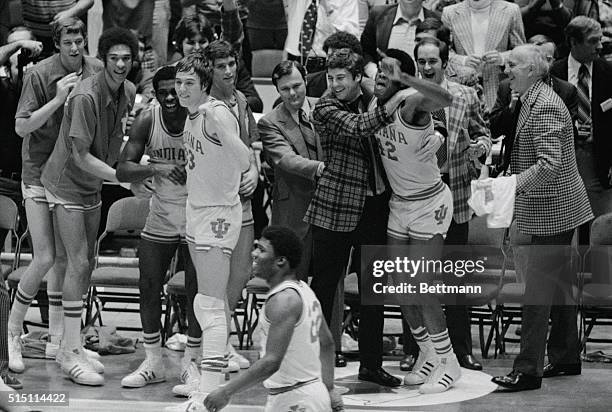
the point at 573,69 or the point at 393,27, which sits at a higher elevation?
the point at 393,27

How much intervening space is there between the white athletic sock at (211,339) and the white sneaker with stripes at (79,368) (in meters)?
0.95

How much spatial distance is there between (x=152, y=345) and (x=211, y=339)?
0.84m

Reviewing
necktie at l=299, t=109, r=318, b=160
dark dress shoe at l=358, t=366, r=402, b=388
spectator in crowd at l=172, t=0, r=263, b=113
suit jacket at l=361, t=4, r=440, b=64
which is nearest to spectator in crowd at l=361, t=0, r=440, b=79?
suit jacket at l=361, t=4, r=440, b=64

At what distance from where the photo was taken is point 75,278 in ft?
24.8

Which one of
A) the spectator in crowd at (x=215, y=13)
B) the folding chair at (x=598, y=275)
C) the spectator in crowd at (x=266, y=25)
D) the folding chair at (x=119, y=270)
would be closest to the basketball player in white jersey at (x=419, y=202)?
the folding chair at (x=598, y=275)

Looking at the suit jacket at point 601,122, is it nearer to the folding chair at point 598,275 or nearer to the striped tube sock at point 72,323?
the folding chair at point 598,275

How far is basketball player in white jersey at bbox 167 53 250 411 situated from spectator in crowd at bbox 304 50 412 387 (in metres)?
0.69

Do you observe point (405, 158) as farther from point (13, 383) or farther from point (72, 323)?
point (13, 383)

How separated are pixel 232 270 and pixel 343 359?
0.96m

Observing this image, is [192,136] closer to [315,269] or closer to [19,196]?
[315,269]

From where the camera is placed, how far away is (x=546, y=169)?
709 cm

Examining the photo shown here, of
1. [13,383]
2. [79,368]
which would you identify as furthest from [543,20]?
[13,383]

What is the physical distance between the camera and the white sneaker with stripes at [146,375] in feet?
24.3

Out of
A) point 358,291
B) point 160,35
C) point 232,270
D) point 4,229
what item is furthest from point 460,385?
point 160,35
